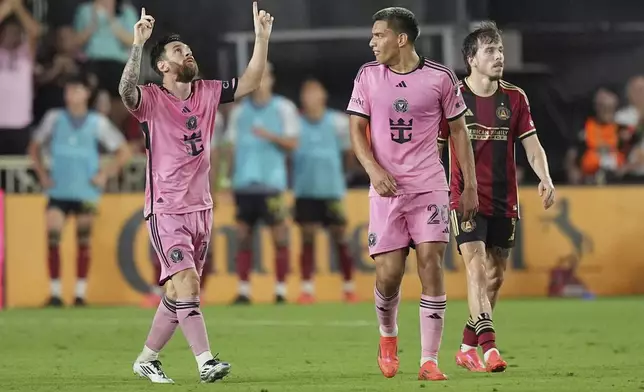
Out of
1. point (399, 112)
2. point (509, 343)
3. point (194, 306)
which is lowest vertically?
point (509, 343)

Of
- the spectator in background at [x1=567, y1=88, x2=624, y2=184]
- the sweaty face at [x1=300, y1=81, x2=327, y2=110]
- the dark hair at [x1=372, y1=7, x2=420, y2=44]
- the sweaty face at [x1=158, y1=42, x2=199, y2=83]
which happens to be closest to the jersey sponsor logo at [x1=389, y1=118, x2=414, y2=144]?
the dark hair at [x1=372, y1=7, x2=420, y2=44]

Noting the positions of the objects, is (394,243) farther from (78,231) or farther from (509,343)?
(78,231)

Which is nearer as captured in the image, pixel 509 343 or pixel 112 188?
pixel 509 343

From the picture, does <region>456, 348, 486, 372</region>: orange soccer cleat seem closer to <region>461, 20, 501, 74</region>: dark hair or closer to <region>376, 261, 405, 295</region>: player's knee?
<region>376, 261, 405, 295</region>: player's knee

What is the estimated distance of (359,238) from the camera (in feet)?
59.7

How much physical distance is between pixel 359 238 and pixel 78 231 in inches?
131

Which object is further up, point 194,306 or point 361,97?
point 361,97

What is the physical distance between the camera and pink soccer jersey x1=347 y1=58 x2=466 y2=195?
891 cm

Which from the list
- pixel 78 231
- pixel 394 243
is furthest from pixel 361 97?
pixel 78 231

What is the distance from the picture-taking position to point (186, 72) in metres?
9.18

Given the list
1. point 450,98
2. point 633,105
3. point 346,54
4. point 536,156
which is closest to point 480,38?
point 536,156

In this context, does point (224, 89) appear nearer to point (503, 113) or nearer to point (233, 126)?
point (503, 113)

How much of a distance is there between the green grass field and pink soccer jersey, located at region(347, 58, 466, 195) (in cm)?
122

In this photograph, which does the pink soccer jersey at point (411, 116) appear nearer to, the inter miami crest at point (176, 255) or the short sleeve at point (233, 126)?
the inter miami crest at point (176, 255)
